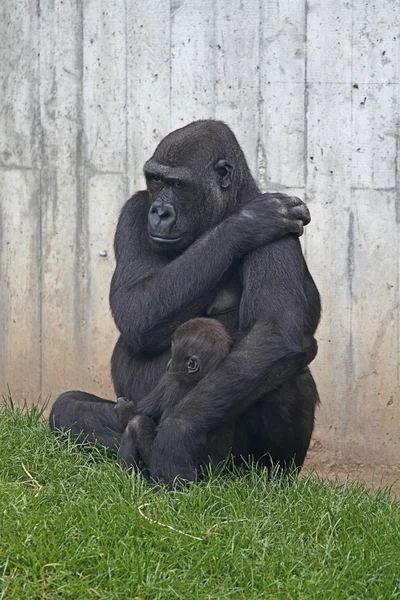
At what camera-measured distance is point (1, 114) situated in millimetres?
5898

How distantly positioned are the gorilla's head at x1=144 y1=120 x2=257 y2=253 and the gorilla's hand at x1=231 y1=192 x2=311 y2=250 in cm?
14

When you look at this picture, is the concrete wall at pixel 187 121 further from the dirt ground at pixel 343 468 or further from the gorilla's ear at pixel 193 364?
the gorilla's ear at pixel 193 364

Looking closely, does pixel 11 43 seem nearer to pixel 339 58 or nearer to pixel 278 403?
pixel 339 58

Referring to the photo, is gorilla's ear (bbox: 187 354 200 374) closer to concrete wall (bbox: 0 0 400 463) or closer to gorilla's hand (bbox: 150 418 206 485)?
gorilla's hand (bbox: 150 418 206 485)

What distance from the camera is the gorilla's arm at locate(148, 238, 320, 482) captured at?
390cm

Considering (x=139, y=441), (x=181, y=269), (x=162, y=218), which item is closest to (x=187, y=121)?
(x=162, y=218)

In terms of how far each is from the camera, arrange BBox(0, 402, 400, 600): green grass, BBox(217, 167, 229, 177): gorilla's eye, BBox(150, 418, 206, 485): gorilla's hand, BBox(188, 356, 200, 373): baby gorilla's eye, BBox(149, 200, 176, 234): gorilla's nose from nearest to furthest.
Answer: BBox(0, 402, 400, 600): green grass
BBox(150, 418, 206, 485): gorilla's hand
BBox(188, 356, 200, 373): baby gorilla's eye
BBox(149, 200, 176, 234): gorilla's nose
BBox(217, 167, 229, 177): gorilla's eye

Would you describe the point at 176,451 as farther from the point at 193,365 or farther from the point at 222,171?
the point at 222,171

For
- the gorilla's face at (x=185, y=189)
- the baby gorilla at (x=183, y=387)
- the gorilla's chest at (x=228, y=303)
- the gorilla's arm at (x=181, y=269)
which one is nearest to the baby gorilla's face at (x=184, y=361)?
the baby gorilla at (x=183, y=387)

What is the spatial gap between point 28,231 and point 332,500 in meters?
2.61

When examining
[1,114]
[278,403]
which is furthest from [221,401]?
[1,114]

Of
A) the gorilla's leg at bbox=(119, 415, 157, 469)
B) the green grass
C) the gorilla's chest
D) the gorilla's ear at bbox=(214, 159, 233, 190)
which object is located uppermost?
the gorilla's ear at bbox=(214, 159, 233, 190)

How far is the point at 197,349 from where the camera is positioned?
13.1ft

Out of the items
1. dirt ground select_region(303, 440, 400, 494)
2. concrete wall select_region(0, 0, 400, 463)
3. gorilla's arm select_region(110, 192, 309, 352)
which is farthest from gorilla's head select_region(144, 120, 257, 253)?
dirt ground select_region(303, 440, 400, 494)
